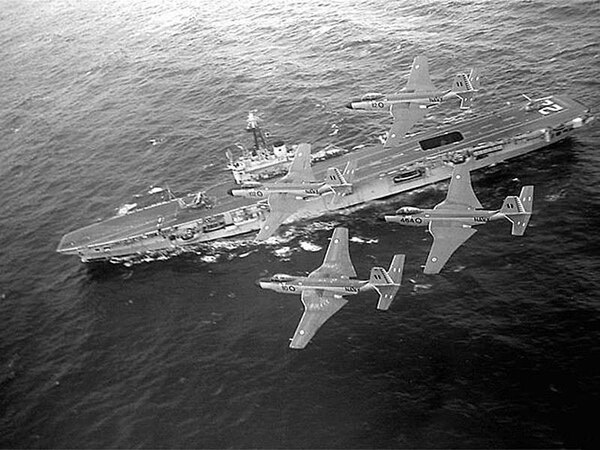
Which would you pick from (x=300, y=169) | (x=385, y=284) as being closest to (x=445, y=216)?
(x=385, y=284)

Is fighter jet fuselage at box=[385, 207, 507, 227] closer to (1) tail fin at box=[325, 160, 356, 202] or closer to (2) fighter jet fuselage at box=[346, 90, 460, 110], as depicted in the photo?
(1) tail fin at box=[325, 160, 356, 202]

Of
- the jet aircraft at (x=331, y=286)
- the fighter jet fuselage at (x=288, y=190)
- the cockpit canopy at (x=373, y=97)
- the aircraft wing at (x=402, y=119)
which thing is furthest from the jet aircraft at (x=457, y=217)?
the cockpit canopy at (x=373, y=97)

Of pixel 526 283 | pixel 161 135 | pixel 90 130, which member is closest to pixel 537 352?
pixel 526 283

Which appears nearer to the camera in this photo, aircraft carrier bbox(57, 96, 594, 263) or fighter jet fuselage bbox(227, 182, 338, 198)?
fighter jet fuselage bbox(227, 182, 338, 198)

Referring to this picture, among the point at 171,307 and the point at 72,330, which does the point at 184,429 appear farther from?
the point at 72,330

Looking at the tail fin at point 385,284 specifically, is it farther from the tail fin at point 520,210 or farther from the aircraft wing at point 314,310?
the tail fin at point 520,210

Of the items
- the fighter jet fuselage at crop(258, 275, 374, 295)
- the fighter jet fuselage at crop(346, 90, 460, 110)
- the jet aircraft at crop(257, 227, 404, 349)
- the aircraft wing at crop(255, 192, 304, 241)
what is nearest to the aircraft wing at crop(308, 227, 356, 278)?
the jet aircraft at crop(257, 227, 404, 349)
